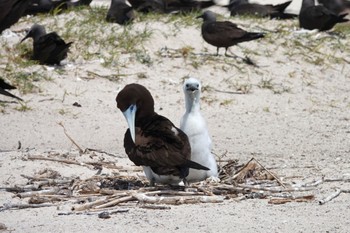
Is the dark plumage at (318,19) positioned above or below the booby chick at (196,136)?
below

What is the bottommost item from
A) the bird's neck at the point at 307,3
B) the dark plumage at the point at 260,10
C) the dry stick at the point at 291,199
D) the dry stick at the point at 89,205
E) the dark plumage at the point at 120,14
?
the dark plumage at the point at 260,10

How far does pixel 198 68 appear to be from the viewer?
13086 mm

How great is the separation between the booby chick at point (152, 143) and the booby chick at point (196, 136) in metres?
0.38

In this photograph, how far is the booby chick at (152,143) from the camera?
774 cm

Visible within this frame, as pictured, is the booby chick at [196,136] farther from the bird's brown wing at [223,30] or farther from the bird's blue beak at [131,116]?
the bird's brown wing at [223,30]

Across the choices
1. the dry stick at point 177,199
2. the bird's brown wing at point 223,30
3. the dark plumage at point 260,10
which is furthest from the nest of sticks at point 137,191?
the dark plumage at point 260,10

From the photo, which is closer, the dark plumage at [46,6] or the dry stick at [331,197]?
the dry stick at [331,197]

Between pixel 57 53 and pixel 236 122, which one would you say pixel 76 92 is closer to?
pixel 57 53

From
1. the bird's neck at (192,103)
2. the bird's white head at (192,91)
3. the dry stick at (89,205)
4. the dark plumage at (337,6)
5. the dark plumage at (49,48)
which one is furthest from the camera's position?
the dark plumage at (337,6)

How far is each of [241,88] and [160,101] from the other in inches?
48.3

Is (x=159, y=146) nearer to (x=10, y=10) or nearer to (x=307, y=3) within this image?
(x=10, y=10)

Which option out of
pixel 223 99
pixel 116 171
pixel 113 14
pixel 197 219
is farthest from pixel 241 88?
pixel 197 219

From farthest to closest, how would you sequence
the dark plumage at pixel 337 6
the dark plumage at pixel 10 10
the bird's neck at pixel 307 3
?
the dark plumage at pixel 337 6
the bird's neck at pixel 307 3
the dark plumage at pixel 10 10

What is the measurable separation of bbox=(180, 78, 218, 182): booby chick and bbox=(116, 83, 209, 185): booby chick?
378mm
